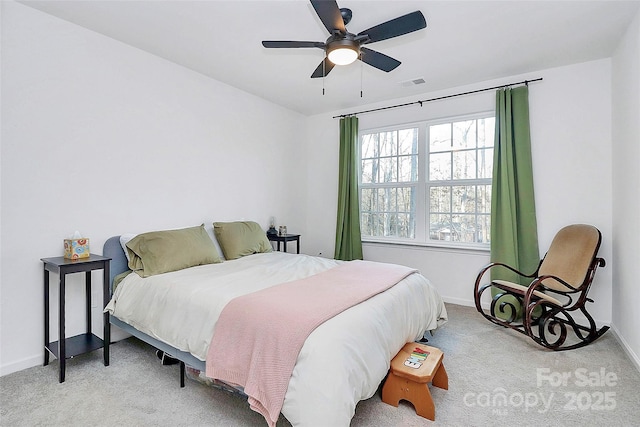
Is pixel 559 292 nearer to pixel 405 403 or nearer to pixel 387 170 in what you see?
pixel 405 403

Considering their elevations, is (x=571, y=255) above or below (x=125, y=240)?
below

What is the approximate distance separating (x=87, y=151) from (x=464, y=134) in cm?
398

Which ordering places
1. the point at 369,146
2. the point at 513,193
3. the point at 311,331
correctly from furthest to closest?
the point at 369,146, the point at 513,193, the point at 311,331

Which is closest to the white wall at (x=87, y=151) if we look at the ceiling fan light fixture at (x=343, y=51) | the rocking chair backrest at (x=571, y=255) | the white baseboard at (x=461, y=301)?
the ceiling fan light fixture at (x=343, y=51)

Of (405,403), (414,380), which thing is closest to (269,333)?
(414,380)

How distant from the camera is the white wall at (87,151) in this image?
228cm

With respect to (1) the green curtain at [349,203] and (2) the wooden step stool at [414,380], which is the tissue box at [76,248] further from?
(1) the green curtain at [349,203]

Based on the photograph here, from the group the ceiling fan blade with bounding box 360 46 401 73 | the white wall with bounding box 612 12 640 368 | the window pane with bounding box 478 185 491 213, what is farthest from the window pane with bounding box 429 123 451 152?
the ceiling fan blade with bounding box 360 46 401 73

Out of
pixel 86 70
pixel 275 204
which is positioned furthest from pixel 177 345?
pixel 275 204

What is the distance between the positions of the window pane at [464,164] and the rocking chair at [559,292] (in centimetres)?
115

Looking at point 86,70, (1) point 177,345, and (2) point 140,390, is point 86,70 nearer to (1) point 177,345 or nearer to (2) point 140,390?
(1) point 177,345

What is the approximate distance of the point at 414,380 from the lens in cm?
180

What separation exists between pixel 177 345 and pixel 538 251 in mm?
3563

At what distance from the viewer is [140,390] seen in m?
2.07
